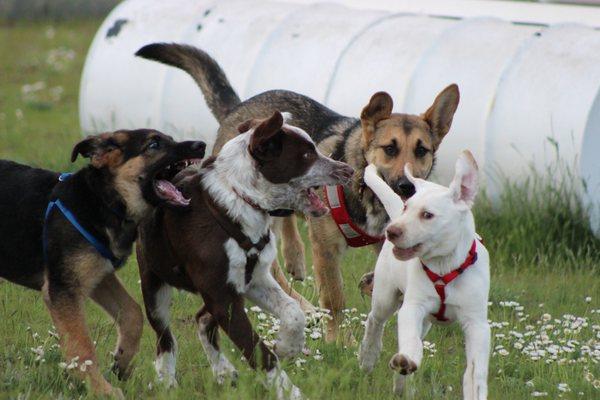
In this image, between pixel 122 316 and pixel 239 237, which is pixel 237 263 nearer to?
pixel 239 237

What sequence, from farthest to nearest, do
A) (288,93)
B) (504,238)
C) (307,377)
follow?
(504,238), (288,93), (307,377)

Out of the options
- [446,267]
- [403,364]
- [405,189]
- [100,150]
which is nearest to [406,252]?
[446,267]

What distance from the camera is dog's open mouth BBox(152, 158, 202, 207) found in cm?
630

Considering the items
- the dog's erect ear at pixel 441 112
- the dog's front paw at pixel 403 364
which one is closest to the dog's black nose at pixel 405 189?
the dog's erect ear at pixel 441 112

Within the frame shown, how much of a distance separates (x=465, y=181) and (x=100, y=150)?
1984mm

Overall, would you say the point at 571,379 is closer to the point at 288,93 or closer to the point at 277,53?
the point at 288,93

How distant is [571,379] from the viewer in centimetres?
642

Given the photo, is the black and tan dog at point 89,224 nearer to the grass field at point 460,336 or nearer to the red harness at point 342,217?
the grass field at point 460,336

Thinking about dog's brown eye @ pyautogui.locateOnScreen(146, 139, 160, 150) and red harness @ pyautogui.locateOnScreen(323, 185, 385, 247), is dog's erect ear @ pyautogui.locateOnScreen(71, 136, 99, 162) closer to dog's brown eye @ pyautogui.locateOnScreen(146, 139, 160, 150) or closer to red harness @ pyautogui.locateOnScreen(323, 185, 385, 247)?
dog's brown eye @ pyautogui.locateOnScreen(146, 139, 160, 150)

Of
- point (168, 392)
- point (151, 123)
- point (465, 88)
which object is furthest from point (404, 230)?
point (151, 123)

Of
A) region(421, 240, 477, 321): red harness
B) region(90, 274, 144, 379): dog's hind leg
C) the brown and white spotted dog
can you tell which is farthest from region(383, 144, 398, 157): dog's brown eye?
region(90, 274, 144, 379): dog's hind leg

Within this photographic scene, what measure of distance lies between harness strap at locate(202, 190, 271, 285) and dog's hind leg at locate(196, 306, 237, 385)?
433 mm

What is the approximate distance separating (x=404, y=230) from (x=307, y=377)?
980 millimetres

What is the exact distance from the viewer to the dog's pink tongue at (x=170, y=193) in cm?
627
